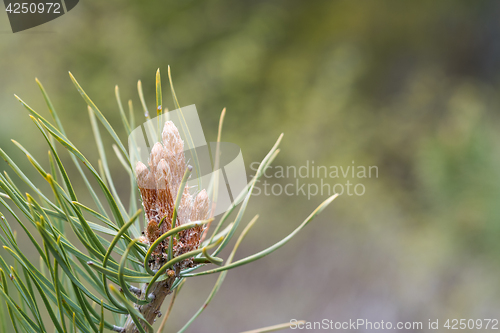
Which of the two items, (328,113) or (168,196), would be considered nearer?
(168,196)

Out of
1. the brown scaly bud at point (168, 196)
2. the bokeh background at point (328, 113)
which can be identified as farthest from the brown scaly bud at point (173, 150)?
the bokeh background at point (328, 113)

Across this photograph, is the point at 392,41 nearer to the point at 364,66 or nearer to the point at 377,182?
the point at 364,66

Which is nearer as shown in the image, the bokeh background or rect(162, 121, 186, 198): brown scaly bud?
rect(162, 121, 186, 198): brown scaly bud

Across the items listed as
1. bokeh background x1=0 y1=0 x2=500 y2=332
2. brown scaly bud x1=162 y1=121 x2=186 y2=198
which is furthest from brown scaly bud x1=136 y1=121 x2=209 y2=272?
bokeh background x1=0 y1=0 x2=500 y2=332

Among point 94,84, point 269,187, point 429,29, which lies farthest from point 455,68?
point 94,84

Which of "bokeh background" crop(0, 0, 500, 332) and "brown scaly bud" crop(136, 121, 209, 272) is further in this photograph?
"bokeh background" crop(0, 0, 500, 332)

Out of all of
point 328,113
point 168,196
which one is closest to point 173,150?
point 168,196

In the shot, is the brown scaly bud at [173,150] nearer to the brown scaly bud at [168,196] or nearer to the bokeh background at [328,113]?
the brown scaly bud at [168,196]

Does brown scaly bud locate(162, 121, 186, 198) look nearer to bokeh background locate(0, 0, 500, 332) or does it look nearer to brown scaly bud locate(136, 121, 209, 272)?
brown scaly bud locate(136, 121, 209, 272)

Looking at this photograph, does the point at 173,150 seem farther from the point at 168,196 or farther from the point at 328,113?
the point at 328,113
